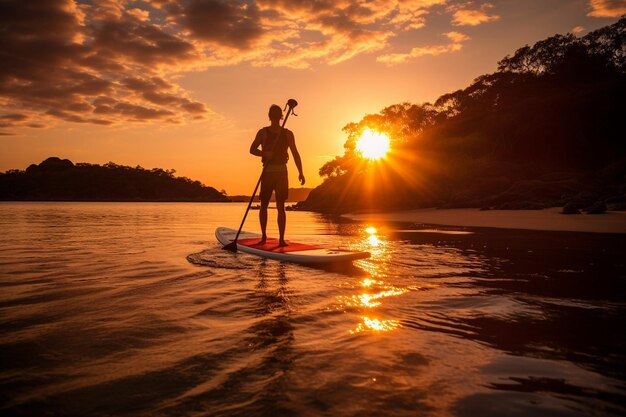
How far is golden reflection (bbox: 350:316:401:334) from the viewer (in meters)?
2.95

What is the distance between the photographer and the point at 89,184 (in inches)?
5300

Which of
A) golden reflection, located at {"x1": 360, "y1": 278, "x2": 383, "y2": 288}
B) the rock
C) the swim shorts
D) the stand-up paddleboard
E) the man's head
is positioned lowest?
golden reflection, located at {"x1": 360, "y1": 278, "x2": 383, "y2": 288}

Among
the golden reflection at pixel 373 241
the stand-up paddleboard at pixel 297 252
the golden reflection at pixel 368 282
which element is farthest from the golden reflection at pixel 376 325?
the golden reflection at pixel 373 241

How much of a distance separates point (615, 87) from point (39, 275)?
52.4 m

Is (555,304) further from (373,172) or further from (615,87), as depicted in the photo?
(615,87)

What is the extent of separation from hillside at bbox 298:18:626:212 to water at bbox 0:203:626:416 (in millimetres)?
16760

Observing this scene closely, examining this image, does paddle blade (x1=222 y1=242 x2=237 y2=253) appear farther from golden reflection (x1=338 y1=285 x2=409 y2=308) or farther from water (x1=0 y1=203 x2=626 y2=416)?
golden reflection (x1=338 y1=285 x2=409 y2=308)

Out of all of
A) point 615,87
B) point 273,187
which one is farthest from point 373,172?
point 273,187

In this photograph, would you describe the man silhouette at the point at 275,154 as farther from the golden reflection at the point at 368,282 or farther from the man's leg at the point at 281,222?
the golden reflection at the point at 368,282

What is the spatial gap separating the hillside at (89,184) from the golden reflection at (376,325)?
155 meters

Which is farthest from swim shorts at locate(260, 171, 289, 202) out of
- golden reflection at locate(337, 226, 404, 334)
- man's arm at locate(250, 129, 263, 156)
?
golden reflection at locate(337, 226, 404, 334)

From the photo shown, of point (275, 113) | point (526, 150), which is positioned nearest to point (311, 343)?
point (275, 113)

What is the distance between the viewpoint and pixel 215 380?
79.0 inches

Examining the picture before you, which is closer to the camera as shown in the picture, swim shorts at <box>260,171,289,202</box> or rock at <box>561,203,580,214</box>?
swim shorts at <box>260,171,289,202</box>
